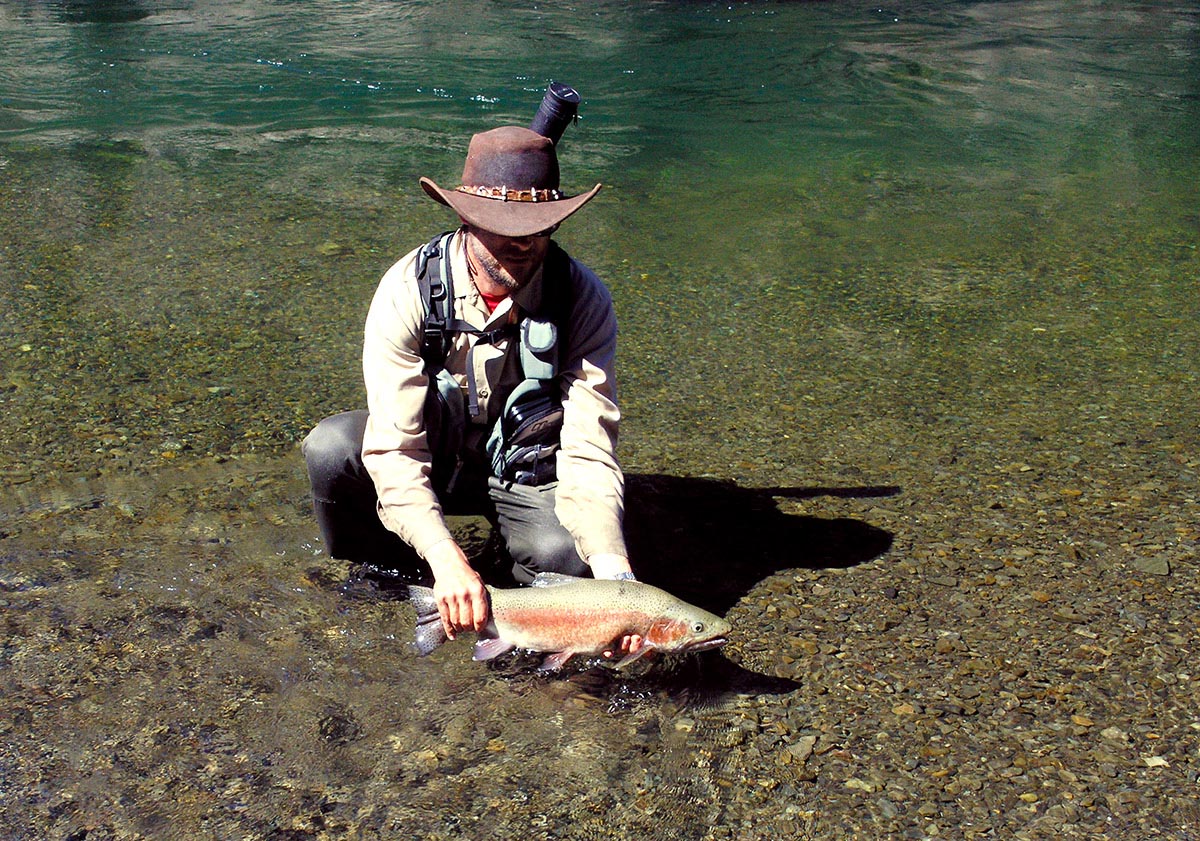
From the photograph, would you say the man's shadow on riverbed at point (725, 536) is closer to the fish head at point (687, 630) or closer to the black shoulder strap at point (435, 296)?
the fish head at point (687, 630)

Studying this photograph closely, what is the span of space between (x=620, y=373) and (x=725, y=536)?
1590 mm

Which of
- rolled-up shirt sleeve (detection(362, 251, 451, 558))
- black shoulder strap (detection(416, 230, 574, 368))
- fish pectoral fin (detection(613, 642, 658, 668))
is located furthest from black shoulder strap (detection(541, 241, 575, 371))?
fish pectoral fin (detection(613, 642, 658, 668))

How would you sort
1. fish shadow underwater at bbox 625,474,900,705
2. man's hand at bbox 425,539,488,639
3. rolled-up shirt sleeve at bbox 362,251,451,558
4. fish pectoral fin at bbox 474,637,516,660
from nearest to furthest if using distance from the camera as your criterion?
1. man's hand at bbox 425,539,488,639
2. fish pectoral fin at bbox 474,637,516,660
3. rolled-up shirt sleeve at bbox 362,251,451,558
4. fish shadow underwater at bbox 625,474,900,705

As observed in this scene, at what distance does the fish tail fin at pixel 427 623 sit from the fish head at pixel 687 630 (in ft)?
2.00

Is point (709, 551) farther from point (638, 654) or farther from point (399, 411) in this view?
point (399, 411)

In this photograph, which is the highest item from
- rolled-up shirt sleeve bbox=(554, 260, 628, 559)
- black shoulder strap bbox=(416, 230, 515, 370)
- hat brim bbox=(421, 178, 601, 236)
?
hat brim bbox=(421, 178, 601, 236)

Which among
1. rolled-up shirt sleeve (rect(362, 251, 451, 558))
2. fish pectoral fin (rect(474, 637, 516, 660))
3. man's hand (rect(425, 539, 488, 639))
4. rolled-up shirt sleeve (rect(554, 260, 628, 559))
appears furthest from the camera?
rolled-up shirt sleeve (rect(554, 260, 628, 559))

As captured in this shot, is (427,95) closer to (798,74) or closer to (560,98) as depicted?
(798,74)

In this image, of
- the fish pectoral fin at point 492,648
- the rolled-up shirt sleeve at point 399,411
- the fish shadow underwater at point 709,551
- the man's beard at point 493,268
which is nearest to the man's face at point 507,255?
the man's beard at point 493,268

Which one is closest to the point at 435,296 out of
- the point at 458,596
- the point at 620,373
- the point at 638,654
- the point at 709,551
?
the point at 458,596

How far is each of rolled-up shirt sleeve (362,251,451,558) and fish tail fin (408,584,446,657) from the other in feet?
0.50

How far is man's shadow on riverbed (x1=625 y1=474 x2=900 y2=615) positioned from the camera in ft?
14.0

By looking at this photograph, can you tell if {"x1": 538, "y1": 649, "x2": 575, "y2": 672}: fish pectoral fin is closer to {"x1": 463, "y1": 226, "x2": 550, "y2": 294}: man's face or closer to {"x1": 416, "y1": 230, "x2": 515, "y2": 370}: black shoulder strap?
{"x1": 416, "y1": 230, "x2": 515, "y2": 370}: black shoulder strap

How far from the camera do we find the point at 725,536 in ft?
14.9
